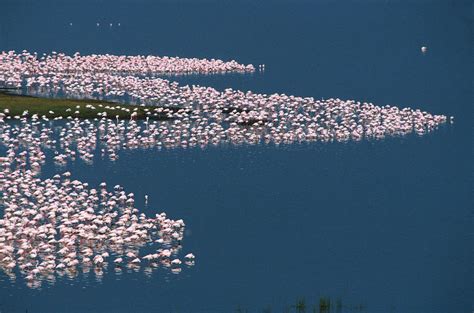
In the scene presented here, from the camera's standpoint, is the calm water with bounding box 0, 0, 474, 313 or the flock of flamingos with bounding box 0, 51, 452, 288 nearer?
the calm water with bounding box 0, 0, 474, 313

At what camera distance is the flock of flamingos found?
4219 cm

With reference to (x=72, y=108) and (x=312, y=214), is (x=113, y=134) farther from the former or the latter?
(x=312, y=214)

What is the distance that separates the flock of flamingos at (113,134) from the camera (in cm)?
4219

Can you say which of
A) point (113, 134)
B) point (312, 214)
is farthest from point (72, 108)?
point (312, 214)

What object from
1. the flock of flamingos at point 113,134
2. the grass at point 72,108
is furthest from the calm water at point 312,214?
the grass at point 72,108

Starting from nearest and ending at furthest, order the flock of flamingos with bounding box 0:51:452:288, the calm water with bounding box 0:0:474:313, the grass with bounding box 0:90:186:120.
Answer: the calm water with bounding box 0:0:474:313
the flock of flamingos with bounding box 0:51:452:288
the grass with bounding box 0:90:186:120

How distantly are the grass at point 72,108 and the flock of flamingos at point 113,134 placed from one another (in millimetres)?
168

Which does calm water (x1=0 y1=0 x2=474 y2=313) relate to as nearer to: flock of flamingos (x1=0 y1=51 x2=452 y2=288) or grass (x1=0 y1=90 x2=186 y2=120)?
flock of flamingos (x1=0 y1=51 x2=452 y2=288)

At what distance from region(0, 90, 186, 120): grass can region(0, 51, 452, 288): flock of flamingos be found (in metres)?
0.17

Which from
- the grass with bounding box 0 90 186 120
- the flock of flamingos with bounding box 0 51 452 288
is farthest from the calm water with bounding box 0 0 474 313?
the grass with bounding box 0 90 186 120


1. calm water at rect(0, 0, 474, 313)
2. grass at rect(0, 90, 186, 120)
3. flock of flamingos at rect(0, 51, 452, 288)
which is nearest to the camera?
calm water at rect(0, 0, 474, 313)

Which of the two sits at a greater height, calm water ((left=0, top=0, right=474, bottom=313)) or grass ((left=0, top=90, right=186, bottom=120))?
grass ((left=0, top=90, right=186, bottom=120))

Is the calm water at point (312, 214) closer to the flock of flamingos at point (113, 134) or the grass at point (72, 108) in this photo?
the flock of flamingos at point (113, 134)

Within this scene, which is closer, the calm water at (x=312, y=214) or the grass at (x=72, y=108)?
the calm water at (x=312, y=214)
